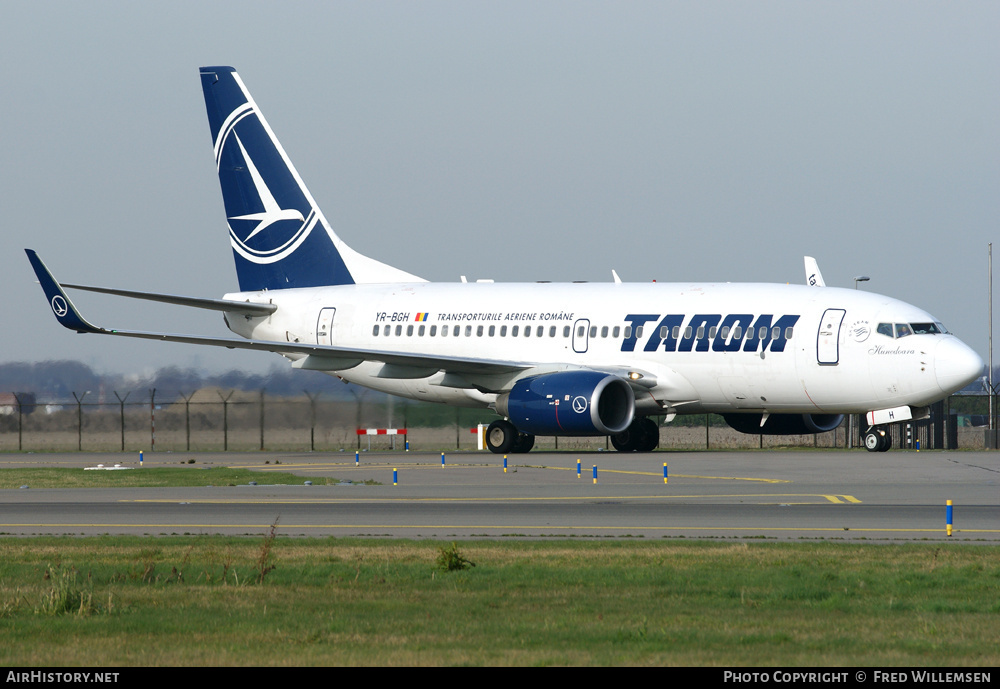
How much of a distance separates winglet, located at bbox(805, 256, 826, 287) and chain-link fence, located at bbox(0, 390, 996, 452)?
4.75 metres

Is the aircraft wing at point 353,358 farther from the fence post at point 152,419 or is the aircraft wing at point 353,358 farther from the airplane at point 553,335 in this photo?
the fence post at point 152,419

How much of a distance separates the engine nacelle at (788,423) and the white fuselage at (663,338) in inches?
111

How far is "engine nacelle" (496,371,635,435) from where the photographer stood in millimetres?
32406

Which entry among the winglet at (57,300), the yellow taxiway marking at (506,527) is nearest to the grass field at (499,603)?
the yellow taxiway marking at (506,527)

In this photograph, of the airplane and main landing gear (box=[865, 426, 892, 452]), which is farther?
main landing gear (box=[865, 426, 892, 452])

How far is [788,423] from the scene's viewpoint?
120ft

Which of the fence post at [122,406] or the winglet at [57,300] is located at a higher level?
the winglet at [57,300]

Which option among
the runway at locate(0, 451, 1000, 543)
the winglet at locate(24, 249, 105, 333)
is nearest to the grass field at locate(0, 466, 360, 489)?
the runway at locate(0, 451, 1000, 543)

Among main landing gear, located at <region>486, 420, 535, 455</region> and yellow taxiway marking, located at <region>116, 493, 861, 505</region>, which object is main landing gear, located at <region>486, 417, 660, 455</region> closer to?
main landing gear, located at <region>486, 420, 535, 455</region>

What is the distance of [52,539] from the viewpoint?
647 inches

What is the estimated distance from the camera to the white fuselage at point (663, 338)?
104 feet
